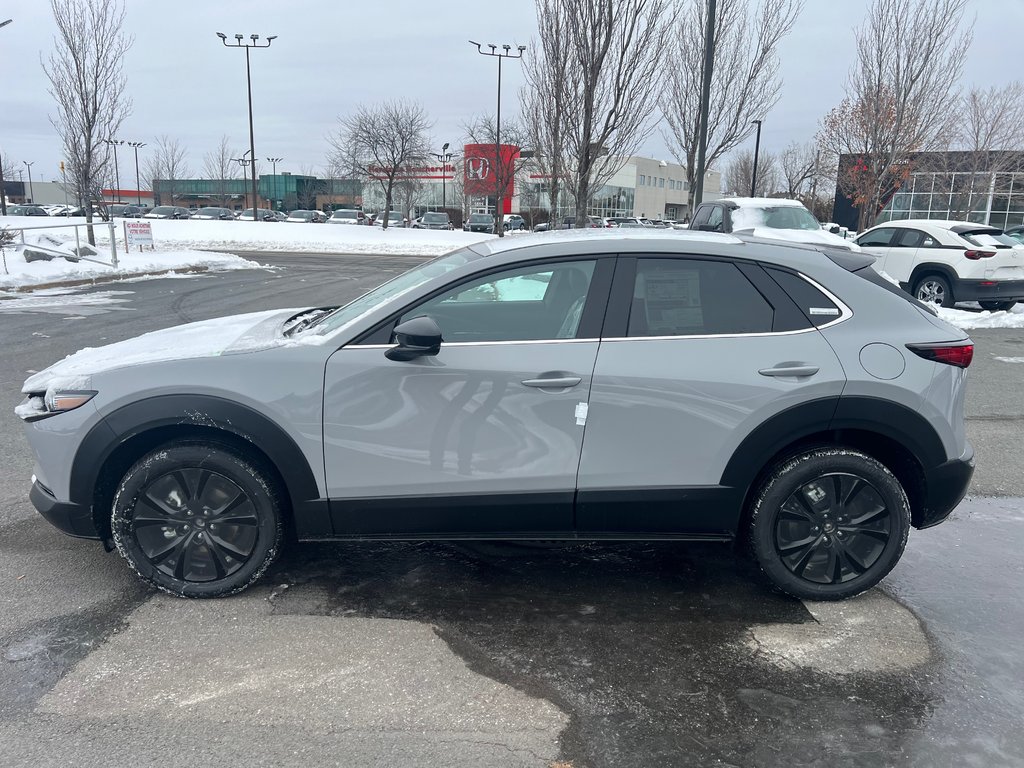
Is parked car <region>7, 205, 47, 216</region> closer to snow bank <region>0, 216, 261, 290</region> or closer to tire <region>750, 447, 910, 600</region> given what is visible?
snow bank <region>0, 216, 261, 290</region>

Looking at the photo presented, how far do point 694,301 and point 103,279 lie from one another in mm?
18148

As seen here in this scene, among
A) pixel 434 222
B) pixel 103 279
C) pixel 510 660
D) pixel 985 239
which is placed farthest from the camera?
pixel 434 222

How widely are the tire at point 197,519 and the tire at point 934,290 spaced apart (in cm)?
A: 1272

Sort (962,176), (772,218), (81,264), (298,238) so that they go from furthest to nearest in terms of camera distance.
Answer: (298,238), (962,176), (81,264), (772,218)

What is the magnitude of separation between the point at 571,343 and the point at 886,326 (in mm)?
1441

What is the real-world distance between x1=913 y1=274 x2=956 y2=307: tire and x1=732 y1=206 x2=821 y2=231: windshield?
205 cm

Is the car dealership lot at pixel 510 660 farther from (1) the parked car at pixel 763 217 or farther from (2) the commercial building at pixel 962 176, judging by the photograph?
(2) the commercial building at pixel 962 176

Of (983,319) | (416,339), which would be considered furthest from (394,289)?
(983,319)

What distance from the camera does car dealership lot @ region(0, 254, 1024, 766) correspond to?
8.47ft

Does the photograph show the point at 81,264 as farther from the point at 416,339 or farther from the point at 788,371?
Result: the point at 788,371

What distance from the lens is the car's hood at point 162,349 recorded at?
3402 mm

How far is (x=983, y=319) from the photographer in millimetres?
12734

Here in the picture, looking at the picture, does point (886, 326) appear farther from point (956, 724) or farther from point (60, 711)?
point (60, 711)

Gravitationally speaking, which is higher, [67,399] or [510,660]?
[67,399]
